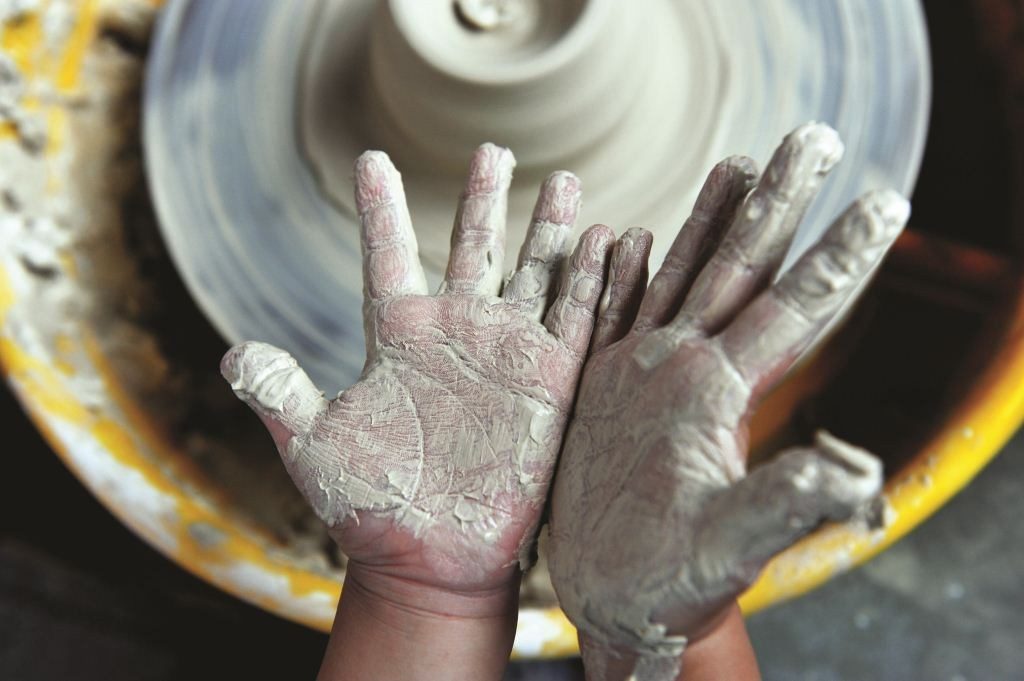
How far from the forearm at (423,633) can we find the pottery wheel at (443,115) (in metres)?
0.54

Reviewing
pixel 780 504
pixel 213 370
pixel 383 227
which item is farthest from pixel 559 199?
pixel 213 370

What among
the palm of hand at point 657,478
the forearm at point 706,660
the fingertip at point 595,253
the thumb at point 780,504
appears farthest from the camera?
the fingertip at point 595,253

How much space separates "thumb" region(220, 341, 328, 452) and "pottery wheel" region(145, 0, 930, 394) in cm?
50

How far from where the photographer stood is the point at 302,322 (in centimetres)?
146

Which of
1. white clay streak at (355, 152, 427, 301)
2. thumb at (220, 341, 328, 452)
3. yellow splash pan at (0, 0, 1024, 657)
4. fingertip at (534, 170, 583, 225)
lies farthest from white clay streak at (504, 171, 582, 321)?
yellow splash pan at (0, 0, 1024, 657)

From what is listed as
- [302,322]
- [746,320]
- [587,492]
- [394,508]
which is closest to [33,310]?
[302,322]

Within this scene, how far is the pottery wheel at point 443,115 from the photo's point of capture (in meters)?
1.28

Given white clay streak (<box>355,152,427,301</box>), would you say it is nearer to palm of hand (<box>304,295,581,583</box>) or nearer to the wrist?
palm of hand (<box>304,295,581,583</box>)

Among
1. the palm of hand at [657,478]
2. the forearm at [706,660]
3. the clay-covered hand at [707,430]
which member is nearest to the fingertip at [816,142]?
the clay-covered hand at [707,430]

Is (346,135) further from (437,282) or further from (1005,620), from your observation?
(1005,620)

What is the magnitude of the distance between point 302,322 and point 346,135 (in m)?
0.32

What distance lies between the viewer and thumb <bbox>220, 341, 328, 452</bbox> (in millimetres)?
925

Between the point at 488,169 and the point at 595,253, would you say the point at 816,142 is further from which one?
the point at 488,169

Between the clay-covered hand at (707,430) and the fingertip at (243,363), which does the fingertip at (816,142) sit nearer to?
the clay-covered hand at (707,430)
